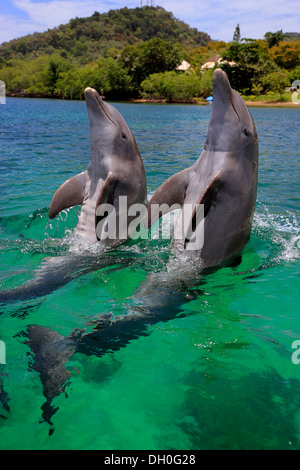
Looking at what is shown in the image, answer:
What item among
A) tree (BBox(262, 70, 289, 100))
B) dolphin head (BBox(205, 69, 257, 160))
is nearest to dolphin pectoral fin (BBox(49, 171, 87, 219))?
dolphin head (BBox(205, 69, 257, 160))

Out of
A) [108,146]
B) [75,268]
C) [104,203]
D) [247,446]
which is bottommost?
[247,446]

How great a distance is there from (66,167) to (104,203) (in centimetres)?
747

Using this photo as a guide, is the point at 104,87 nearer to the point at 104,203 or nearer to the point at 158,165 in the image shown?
the point at 158,165

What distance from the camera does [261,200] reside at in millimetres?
8664

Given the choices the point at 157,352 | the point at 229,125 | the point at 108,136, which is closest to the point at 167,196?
the point at 229,125

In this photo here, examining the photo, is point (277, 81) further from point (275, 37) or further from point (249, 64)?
point (275, 37)

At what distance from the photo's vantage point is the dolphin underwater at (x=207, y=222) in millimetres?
3513

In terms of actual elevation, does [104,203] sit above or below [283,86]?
below

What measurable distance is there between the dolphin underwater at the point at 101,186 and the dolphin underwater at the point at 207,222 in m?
0.77

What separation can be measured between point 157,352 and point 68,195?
9.20 feet

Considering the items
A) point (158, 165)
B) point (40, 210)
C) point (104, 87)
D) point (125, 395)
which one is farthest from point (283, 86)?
point (125, 395)

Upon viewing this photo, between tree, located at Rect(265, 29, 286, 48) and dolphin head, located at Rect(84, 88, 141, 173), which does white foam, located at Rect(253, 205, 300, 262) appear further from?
tree, located at Rect(265, 29, 286, 48)

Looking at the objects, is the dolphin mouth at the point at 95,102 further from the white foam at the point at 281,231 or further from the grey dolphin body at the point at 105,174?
the white foam at the point at 281,231

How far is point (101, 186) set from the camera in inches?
209
